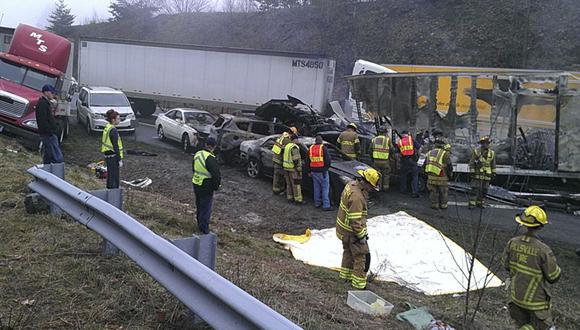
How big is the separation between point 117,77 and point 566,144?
1989 cm

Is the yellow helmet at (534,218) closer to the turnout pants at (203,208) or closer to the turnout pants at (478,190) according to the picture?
the turnout pants at (203,208)

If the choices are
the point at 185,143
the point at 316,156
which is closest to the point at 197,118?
the point at 185,143

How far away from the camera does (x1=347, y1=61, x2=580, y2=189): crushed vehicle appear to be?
1155 cm

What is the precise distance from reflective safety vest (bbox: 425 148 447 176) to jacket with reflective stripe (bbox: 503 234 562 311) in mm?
6260

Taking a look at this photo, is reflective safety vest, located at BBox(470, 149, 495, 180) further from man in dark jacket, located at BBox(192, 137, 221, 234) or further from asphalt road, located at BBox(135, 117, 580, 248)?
man in dark jacket, located at BBox(192, 137, 221, 234)

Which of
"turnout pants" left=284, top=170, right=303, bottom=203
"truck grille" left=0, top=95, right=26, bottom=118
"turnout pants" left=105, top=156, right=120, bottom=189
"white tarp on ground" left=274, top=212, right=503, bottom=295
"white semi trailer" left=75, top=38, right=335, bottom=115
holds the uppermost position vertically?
"white semi trailer" left=75, top=38, right=335, bottom=115

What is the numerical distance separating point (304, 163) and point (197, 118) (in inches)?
281

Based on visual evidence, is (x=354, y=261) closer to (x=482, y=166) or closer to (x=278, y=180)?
(x=278, y=180)

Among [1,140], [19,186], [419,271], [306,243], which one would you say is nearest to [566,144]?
[419,271]

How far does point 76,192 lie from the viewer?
3.77m

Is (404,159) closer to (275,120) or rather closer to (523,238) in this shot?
(275,120)

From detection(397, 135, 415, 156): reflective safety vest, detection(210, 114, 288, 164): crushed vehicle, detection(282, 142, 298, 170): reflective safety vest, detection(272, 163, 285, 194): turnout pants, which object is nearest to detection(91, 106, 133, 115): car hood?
detection(210, 114, 288, 164): crushed vehicle

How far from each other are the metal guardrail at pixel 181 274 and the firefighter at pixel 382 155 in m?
9.45

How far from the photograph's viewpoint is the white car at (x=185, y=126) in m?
16.6
